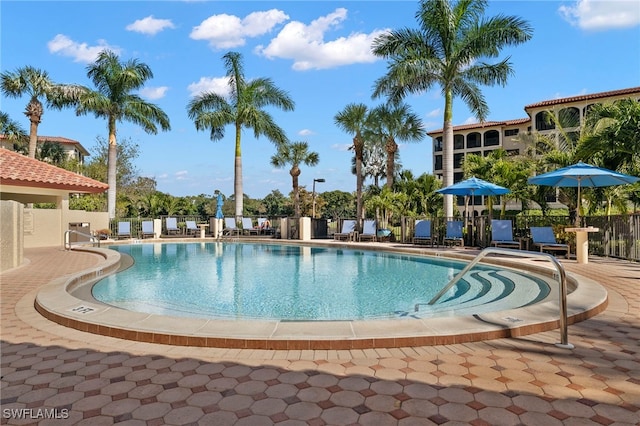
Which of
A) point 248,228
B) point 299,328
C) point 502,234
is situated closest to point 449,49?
point 502,234

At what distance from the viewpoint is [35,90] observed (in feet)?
76.0

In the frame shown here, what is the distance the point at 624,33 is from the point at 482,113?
20.8ft

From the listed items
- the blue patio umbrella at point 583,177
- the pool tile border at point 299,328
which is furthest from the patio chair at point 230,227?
the pool tile border at point 299,328

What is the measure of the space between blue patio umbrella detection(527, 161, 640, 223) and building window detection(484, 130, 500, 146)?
3892 centimetres

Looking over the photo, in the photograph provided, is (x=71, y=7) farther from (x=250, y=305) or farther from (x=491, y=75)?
(x=491, y=75)

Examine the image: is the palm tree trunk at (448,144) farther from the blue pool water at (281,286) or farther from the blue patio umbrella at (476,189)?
the blue pool water at (281,286)

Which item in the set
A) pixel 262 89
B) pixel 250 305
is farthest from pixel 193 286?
pixel 262 89

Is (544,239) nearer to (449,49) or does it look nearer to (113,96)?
(449,49)

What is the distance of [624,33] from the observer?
11.8m

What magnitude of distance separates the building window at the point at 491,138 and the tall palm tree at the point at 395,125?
23.7 m

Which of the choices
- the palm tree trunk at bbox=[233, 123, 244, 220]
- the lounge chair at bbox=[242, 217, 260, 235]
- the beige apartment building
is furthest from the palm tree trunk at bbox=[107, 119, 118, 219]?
the beige apartment building

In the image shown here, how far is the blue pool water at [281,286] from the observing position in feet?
18.6

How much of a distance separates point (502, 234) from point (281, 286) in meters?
8.42

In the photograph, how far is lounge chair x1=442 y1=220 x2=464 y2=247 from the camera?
46.1ft
